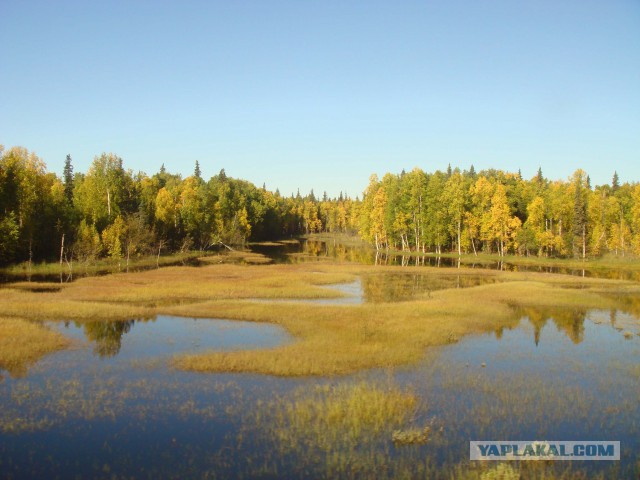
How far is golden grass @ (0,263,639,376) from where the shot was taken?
2348 centimetres

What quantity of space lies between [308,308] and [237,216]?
9649cm

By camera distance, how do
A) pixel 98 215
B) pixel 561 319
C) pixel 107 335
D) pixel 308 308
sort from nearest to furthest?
pixel 107 335 < pixel 561 319 < pixel 308 308 < pixel 98 215

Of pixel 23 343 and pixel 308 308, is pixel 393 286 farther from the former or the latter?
pixel 23 343

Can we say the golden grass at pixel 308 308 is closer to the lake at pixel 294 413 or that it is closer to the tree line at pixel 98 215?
the lake at pixel 294 413

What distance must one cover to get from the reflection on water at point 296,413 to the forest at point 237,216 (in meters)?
47.3

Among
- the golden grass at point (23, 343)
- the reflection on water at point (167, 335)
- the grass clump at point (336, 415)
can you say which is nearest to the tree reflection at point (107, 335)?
the reflection on water at point (167, 335)

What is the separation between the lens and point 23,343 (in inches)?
994

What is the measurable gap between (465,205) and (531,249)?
17.0 meters

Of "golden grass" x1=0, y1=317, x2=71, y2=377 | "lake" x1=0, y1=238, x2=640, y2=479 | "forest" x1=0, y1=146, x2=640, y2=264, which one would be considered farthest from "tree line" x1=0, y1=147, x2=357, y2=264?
"lake" x1=0, y1=238, x2=640, y2=479

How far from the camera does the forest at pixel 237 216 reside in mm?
66312

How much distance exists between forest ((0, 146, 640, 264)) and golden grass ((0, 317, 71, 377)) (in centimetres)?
3377

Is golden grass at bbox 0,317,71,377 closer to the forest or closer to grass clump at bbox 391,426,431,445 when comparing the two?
grass clump at bbox 391,426,431,445

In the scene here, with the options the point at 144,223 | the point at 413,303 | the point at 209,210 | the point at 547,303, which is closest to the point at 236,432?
the point at 413,303

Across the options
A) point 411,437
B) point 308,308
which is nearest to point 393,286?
point 308,308
